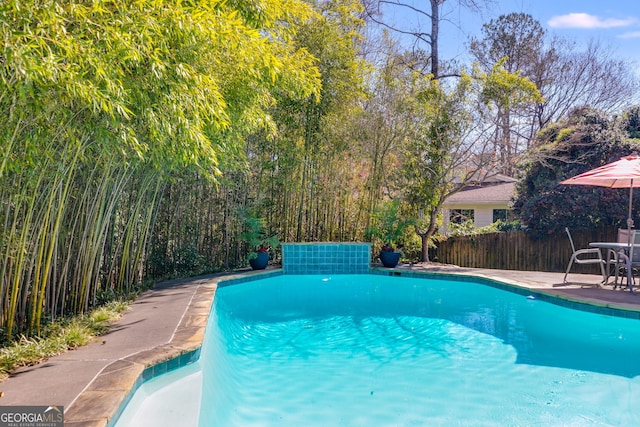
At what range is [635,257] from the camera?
522cm

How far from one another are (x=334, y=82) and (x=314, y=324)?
4305 mm

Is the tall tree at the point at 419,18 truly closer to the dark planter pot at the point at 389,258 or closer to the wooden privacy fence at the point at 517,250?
the wooden privacy fence at the point at 517,250

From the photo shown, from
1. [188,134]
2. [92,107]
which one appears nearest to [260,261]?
[188,134]

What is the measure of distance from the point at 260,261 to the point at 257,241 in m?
0.36

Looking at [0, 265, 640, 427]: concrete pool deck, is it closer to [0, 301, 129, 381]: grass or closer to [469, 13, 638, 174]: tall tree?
[0, 301, 129, 381]: grass

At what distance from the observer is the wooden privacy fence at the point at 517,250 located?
8508 millimetres

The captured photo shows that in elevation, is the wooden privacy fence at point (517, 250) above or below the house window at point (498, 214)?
below

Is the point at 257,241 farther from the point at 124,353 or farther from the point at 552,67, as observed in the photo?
the point at 552,67

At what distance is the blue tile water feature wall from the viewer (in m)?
8.04

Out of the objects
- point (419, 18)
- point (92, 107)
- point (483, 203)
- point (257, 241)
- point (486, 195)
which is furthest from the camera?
point (486, 195)

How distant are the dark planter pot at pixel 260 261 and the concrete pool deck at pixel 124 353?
201cm

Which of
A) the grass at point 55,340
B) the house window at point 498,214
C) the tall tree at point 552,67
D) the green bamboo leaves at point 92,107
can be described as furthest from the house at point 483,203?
the grass at point 55,340

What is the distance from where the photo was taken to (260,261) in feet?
25.2

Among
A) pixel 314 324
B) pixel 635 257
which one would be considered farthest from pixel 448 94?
pixel 314 324
